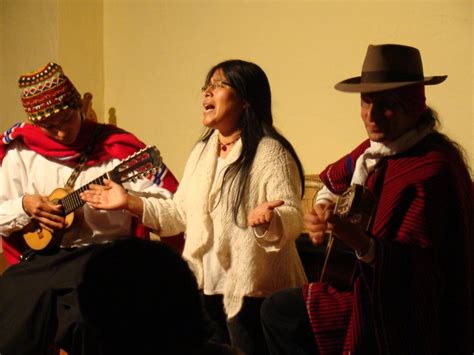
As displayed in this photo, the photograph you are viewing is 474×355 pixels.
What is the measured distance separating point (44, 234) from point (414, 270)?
5.49ft

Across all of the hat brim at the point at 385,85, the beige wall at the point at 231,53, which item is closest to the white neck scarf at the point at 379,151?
the hat brim at the point at 385,85

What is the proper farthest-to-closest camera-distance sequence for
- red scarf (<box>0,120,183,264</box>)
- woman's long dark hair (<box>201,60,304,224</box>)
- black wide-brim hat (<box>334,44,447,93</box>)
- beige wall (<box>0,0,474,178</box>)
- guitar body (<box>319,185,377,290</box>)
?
beige wall (<box>0,0,474,178</box>), red scarf (<box>0,120,183,264</box>), woman's long dark hair (<box>201,60,304,224</box>), black wide-brim hat (<box>334,44,447,93</box>), guitar body (<box>319,185,377,290</box>)

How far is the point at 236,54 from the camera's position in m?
4.72

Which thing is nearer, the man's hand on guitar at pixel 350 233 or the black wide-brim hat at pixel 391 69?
the man's hand on guitar at pixel 350 233

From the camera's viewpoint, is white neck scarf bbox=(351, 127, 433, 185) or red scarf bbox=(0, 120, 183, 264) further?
red scarf bbox=(0, 120, 183, 264)

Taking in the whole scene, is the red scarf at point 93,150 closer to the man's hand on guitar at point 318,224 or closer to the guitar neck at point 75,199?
the guitar neck at point 75,199

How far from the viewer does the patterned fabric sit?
2199 mm

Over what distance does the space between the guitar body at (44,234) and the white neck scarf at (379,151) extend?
131 centimetres

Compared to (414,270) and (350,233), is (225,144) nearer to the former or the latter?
(350,233)

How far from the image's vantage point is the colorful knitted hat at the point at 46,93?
3.15m

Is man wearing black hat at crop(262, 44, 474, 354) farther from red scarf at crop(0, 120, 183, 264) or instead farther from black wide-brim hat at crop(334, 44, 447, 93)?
red scarf at crop(0, 120, 183, 264)

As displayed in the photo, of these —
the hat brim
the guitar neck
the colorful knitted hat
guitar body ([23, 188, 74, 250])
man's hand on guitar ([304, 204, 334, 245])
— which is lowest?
guitar body ([23, 188, 74, 250])

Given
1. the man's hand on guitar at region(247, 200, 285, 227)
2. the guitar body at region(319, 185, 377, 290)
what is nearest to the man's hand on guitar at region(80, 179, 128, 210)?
the man's hand on guitar at region(247, 200, 285, 227)

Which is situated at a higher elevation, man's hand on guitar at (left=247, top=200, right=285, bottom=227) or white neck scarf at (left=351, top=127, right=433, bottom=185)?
white neck scarf at (left=351, top=127, right=433, bottom=185)
